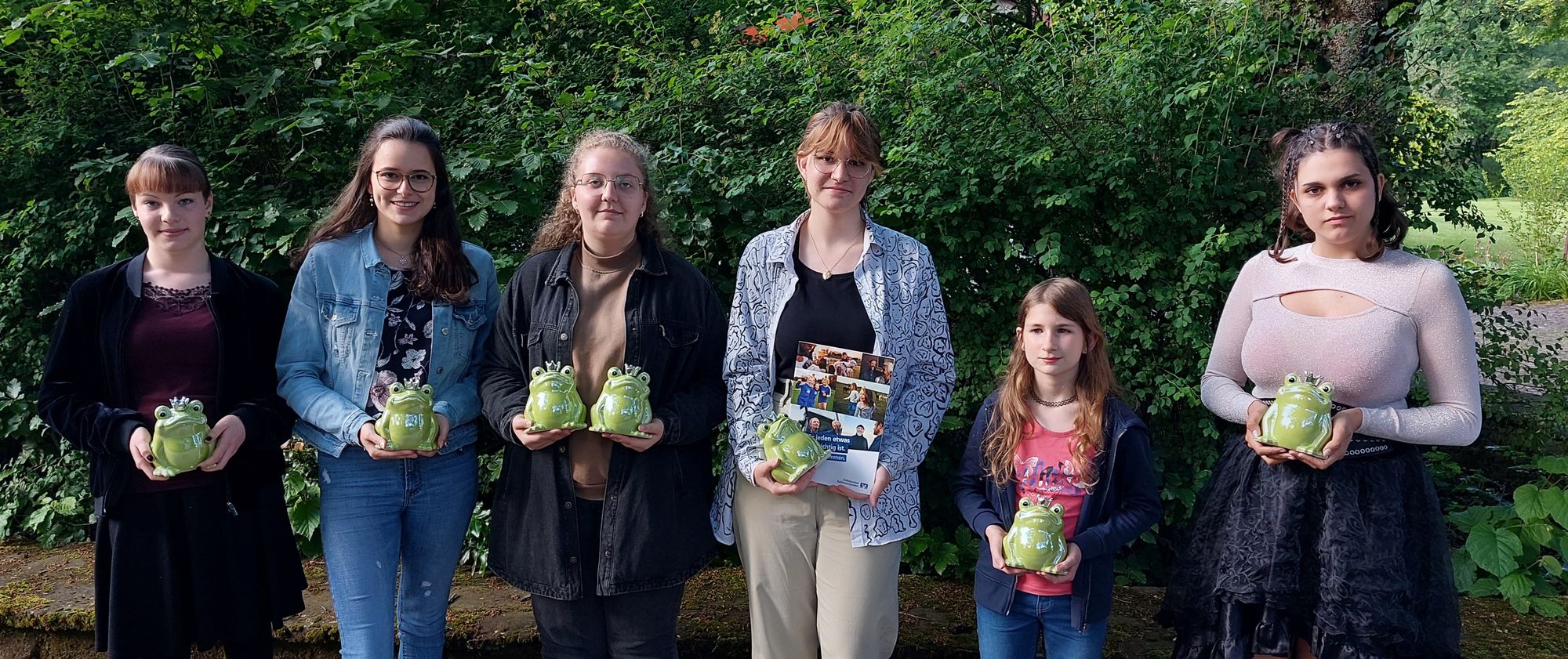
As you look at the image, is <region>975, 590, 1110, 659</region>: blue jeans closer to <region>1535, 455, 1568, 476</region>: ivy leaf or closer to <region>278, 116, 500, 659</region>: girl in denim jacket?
<region>278, 116, 500, 659</region>: girl in denim jacket

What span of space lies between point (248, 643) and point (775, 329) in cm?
191

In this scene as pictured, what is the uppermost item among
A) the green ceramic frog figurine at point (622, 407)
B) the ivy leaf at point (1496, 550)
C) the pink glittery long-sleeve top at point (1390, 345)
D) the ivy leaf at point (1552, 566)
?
the pink glittery long-sleeve top at point (1390, 345)

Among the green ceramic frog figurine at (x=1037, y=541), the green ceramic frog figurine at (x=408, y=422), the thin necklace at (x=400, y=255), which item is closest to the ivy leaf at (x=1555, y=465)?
the green ceramic frog figurine at (x=1037, y=541)

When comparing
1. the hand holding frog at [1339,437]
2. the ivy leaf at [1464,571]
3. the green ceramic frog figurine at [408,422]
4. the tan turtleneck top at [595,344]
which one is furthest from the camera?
the ivy leaf at [1464,571]

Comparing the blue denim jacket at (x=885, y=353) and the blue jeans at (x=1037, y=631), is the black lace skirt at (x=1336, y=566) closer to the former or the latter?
the blue jeans at (x=1037, y=631)

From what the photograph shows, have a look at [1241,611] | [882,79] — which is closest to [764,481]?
[1241,611]

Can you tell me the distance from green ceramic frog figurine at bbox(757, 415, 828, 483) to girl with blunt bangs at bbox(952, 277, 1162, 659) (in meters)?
0.56

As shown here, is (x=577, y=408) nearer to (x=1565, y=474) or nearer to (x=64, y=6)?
(x=64, y=6)

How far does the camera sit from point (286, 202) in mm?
4762

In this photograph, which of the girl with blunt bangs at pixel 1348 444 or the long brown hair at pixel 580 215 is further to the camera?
the long brown hair at pixel 580 215

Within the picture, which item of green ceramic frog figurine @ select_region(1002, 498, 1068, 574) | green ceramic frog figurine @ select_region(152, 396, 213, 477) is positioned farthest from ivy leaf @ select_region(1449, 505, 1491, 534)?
green ceramic frog figurine @ select_region(152, 396, 213, 477)

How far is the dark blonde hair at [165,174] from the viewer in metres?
3.11

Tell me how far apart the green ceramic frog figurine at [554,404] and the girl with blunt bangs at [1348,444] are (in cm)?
184

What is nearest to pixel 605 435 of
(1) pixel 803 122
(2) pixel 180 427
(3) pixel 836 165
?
(3) pixel 836 165
